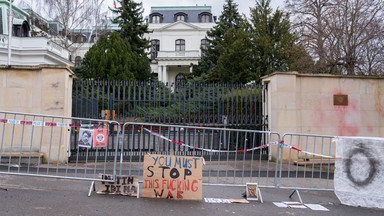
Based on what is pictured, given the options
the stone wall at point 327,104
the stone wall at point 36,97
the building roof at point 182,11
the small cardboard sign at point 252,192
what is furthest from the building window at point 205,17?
the small cardboard sign at point 252,192

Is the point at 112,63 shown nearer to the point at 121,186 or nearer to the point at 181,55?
the point at 121,186

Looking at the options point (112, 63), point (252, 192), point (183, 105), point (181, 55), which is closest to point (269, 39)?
point (112, 63)

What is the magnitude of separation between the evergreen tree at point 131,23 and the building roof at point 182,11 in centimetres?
1871

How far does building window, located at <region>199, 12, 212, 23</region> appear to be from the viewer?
167 ft

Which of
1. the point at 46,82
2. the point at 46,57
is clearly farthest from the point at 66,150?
the point at 46,57

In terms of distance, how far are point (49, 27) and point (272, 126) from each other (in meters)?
29.7

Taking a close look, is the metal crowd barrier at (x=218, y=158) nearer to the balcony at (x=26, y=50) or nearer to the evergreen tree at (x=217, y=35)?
the balcony at (x=26, y=50)

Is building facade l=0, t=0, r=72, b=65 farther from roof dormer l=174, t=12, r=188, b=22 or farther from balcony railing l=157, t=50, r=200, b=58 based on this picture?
roof dormer l=174, t=12, r=188, b=22

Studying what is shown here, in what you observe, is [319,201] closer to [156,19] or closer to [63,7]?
[63,7]

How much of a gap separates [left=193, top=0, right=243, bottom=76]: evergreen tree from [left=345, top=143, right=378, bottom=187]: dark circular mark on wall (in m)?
28.2

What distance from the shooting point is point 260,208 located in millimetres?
5230

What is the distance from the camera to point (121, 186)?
5.55m

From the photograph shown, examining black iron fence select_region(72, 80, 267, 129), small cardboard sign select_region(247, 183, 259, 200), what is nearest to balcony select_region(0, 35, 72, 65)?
black iron fence select_region(72, 80, 267, 129)

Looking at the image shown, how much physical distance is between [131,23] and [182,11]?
862 inches
